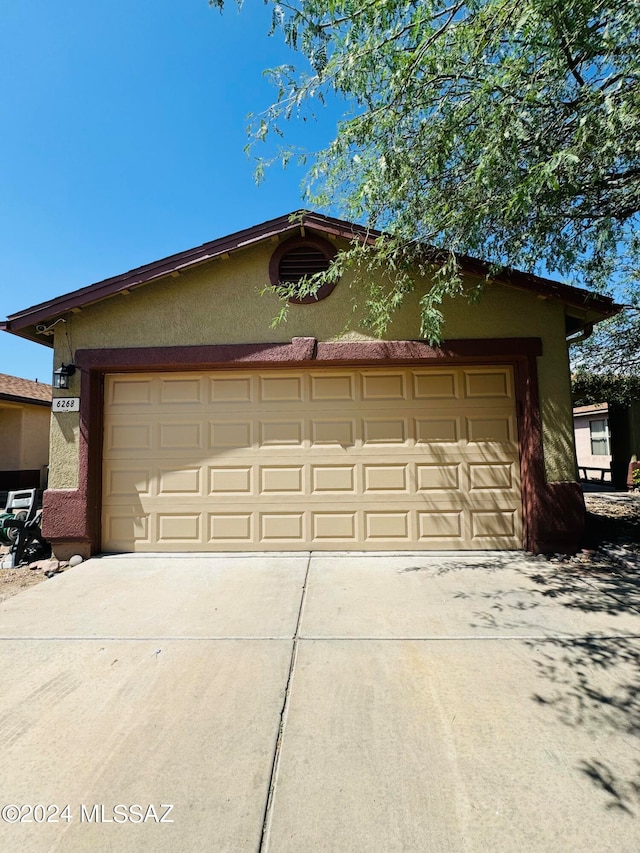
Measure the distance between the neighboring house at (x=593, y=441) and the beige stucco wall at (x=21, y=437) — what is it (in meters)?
19.5

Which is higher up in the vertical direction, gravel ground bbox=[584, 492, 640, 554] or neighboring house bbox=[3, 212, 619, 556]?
neighboring house bbox=[3, 212, 619, 556]

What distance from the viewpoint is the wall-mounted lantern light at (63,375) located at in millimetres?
6008

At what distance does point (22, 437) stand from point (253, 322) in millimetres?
11583

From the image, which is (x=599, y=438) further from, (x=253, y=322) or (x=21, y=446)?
(x=21, y=446)

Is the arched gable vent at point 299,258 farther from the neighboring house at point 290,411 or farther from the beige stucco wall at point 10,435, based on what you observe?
the beige stucco wall at point 10,435

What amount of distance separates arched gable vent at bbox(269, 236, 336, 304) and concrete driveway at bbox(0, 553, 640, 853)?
4.26 metres

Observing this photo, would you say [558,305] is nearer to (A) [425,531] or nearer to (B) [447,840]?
(A) [425,531]

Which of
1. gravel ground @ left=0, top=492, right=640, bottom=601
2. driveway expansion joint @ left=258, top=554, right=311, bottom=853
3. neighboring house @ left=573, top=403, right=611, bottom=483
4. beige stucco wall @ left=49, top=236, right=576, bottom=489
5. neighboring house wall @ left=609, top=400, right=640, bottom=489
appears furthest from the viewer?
neighboring house @ left=573, top=403, right=611, bottom=483

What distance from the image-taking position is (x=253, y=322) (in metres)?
6.00

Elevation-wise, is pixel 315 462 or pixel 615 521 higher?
pixel 315 462

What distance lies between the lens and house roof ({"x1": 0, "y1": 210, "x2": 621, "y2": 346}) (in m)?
5.62

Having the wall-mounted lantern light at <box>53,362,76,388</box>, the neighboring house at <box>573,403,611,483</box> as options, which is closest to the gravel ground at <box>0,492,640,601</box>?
the wall-mounted lantern light at <box>53,362,76,388</box>

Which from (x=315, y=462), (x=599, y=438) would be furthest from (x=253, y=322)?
→ (x=599, y=438)

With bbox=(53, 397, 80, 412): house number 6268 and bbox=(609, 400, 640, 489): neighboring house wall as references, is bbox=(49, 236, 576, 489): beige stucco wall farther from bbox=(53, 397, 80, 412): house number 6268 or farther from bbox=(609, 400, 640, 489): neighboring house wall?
bbox=(609, 400, 640, 489): neighboring house wall
